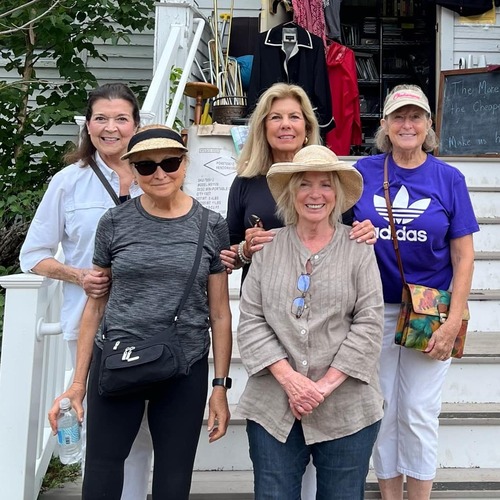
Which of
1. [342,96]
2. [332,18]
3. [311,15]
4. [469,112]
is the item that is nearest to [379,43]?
[332,18]

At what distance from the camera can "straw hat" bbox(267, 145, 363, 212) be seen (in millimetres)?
1918

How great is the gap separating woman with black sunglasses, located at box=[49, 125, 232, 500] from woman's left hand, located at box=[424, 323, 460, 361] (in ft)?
2.58

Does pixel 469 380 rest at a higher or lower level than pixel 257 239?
lower

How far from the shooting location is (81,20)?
5.27 meters

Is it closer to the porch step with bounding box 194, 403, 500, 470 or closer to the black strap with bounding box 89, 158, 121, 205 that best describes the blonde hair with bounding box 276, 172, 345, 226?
the black strap with bounding box 89, 158, 121, 205

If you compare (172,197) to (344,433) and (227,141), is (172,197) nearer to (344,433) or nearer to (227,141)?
(344,433)

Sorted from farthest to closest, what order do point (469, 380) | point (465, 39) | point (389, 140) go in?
point (465, 39)
point (469, 380)
point (389, 140)

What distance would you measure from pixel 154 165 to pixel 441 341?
43.9 inches

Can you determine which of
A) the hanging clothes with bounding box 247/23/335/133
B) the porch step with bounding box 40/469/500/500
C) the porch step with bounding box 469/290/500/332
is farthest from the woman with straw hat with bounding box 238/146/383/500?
the hanging clothes with bounding box 247/23/335/133

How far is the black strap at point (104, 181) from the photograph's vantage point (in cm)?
224

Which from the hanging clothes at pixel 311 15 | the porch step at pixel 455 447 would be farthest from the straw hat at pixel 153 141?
the hanging clothes at pixel 311 15

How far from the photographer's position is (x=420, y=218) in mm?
2277

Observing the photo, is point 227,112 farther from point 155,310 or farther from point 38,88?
point 155,310

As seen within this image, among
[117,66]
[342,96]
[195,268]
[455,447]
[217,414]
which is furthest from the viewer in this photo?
[117,66]
